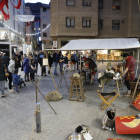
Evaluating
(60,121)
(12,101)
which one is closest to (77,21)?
(12,101)

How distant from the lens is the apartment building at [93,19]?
24.2 meters

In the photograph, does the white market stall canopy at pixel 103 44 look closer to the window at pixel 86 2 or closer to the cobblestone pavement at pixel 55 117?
the cobblestone pavement at pixel 55 117

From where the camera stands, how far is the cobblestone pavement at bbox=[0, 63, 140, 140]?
13.7 feet

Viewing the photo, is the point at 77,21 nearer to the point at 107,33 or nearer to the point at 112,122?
the point at 107,33

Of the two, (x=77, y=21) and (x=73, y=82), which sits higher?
(x=77, y=21)

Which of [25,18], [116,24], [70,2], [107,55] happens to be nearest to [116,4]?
[116,24]

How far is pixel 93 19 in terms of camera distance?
24.5 metres

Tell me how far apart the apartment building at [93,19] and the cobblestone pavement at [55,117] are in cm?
1841

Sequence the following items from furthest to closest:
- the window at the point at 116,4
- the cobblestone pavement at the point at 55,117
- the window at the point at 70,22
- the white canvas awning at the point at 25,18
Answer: the window at the point at 116,4 → the window at the point at 70,22 → the white canvas awning at the point at 25,18 → the cobblestone pavement at the point at 55,117

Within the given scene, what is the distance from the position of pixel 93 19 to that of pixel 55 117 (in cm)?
2174

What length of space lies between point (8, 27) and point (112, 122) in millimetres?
27244

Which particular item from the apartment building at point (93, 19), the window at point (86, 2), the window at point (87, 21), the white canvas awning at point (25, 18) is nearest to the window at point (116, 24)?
the apartment building at point (93, 19)

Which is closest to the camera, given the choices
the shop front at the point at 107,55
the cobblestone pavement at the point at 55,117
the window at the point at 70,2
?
the cobblestone pavement at the point at 55,117

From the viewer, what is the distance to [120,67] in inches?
375
